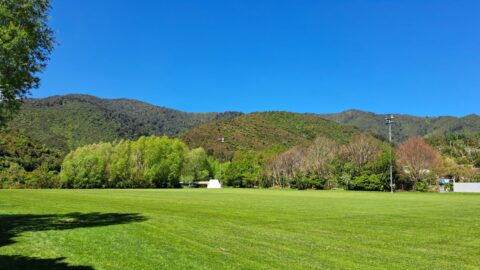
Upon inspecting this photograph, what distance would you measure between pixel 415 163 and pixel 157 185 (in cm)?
6534

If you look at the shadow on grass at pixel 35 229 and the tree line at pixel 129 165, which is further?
the tree line at pixel 129 165

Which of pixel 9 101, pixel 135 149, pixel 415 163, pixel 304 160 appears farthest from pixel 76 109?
pixel 9 101

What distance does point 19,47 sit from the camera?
53.7 ft

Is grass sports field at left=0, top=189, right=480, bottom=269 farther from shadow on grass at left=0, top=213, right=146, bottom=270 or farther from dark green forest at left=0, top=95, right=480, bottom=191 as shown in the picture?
dark green forest at left=0, top=95, right=480, bottom=191

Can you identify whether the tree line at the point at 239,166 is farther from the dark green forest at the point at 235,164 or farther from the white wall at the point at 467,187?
the white wall at the point at 467,187

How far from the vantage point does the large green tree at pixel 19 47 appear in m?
16.0

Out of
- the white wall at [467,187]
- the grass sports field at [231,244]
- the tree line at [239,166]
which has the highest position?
the tree line at [239,166]

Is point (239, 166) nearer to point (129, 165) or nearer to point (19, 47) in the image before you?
point (129, 165)

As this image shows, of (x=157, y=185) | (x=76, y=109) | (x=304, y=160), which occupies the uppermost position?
(x=76, y=109)

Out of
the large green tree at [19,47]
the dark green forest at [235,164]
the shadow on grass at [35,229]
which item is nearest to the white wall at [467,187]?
the dark green forest at [235,164]

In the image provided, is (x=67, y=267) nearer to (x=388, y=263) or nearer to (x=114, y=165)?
(x=388, y=263)

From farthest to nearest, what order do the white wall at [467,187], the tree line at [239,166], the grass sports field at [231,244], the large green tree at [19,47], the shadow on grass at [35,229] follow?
the tree line at [239,166] → the white wall at [467,187] → the large green tree at [19,47] → the grass sports field at [231,244] → the shadow on grass at [35,229]

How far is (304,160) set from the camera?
98938 millimetres

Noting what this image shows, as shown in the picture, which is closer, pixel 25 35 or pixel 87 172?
pixel 25 35
